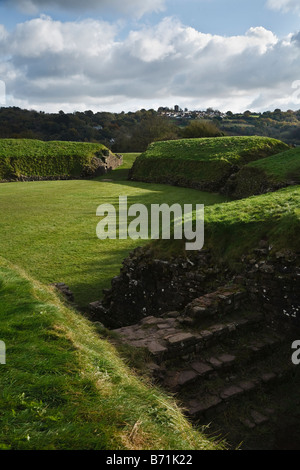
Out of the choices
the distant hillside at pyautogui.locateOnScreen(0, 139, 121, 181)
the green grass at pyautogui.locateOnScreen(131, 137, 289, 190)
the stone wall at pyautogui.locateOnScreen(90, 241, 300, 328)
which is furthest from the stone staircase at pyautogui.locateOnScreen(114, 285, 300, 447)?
the distant hillside at pyautogui.locateOnScreen(0, 139, 121, 181)

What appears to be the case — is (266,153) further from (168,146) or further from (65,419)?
(65,419)

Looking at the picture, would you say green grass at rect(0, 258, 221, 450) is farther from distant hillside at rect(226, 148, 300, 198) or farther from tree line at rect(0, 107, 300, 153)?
tree line at rect(0, 107, 300, 153)

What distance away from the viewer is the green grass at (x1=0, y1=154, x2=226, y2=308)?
35.6 ft

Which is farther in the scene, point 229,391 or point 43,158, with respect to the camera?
point 43,158

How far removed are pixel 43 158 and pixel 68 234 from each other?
1098 inches

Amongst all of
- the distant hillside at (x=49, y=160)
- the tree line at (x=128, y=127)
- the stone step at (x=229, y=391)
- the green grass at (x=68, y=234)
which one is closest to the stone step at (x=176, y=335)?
the stone step at (x=229, y=391)

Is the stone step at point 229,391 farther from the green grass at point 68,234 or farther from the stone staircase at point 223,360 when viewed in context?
the green grass at point 68,234

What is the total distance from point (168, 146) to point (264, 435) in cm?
3808

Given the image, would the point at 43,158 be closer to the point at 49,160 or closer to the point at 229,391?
the point at 49,160

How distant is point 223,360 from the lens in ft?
19.2

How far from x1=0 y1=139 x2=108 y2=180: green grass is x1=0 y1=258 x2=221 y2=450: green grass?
35.9m

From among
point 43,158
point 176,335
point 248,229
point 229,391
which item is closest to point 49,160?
point 43,158

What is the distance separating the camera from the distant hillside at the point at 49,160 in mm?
38625
